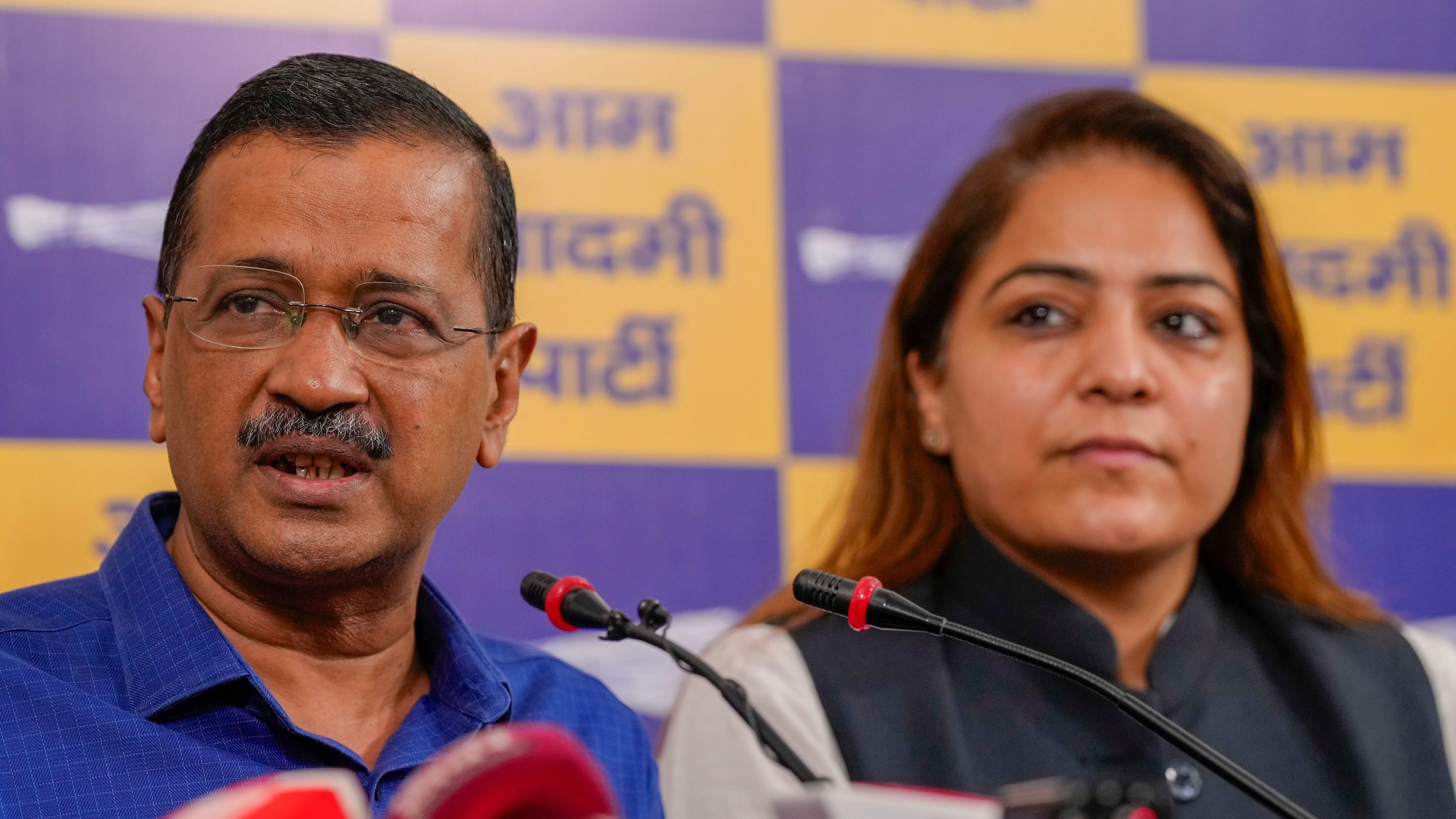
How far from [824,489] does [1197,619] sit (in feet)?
2.55

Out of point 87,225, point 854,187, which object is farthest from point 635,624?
point 854,187

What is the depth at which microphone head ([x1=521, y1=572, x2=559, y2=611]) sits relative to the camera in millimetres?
1571

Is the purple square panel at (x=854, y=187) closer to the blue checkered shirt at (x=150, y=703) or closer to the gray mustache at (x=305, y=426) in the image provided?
the blue checkered shirt at (x=150, y=703)

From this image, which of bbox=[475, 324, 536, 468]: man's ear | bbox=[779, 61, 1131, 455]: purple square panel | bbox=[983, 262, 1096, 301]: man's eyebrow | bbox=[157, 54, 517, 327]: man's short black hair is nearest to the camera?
bbox=[157, 54, 517, 327]: man's short black hair

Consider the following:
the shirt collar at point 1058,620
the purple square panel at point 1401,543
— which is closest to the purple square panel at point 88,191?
the shirt collar at point 1058,620

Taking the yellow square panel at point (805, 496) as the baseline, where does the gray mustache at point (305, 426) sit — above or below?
above

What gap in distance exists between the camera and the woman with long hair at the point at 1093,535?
2.12 meters

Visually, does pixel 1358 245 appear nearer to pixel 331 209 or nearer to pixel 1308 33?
pixel 1308 33

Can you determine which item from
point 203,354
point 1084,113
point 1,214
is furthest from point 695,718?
point 1,214

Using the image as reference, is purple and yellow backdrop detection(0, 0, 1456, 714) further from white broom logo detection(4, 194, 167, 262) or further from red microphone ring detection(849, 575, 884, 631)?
red microphone ring detection(849, 575, 884, 631)

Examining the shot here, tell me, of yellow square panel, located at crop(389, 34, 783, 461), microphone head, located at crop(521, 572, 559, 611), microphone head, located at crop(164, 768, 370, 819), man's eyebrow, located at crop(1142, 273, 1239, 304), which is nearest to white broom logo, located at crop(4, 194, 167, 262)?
yellow square panel, located at crop(389, 34, 783, 461)

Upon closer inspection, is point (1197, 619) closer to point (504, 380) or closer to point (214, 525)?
point (504, 380)

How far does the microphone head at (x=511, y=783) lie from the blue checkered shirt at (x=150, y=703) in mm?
736

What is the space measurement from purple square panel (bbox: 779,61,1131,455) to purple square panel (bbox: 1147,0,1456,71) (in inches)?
12.7
